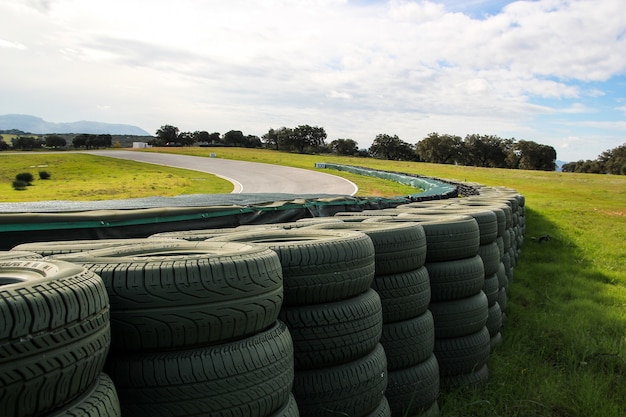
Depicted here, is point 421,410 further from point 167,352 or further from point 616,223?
point 616,223

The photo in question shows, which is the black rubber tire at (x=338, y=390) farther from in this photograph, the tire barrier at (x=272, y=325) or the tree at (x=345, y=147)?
the tree at (x=345, y=147)

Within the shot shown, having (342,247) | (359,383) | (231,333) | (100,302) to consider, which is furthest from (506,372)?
(100,302)

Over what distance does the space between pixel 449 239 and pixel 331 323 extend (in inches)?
72.8

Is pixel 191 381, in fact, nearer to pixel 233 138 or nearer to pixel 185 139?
pixel 185 139

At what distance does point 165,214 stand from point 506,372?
451cm

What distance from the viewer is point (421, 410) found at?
163 inches

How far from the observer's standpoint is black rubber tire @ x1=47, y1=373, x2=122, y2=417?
6.53ft

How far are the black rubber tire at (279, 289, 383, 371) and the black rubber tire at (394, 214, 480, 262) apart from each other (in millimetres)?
1452

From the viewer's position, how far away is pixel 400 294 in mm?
4098

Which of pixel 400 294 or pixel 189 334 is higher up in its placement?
pixel 189 334

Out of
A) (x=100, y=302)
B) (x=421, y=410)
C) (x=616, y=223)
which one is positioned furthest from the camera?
(x=616, y=223)

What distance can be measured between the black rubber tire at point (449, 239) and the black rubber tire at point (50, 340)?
124 inches

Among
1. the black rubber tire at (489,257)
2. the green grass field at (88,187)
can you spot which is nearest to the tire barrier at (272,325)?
the black rubber tire at (489,257)

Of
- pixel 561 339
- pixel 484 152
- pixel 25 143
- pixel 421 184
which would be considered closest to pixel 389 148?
pixel 484 152
